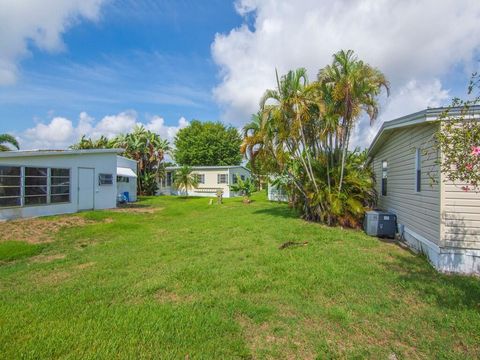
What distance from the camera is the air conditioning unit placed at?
9625mm

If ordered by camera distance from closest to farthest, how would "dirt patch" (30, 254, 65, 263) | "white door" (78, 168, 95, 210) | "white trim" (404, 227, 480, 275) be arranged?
"white trim" (404, 227, 480, 275), "dirt patch" (30, 254, 65, 263), "white door" (78, 168, 95, 210)

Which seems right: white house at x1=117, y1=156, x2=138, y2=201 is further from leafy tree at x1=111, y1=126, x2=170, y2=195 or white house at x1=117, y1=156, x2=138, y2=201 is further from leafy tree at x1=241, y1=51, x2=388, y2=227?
leafy tree at x1=241, y1=51, x2=388, y2=227

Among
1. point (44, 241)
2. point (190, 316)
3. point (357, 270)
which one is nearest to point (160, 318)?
point (190, 316)

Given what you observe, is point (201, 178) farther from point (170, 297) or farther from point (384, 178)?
point (170, 297)

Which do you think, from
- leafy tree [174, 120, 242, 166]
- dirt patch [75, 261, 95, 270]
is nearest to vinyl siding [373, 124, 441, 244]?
dirt patch [75, 261, 95, 270]

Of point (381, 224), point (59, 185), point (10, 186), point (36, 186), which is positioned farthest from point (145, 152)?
point (381, 224)

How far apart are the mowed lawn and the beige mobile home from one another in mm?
593

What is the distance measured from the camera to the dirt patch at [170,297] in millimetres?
4508

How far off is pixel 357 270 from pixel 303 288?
5.21ft

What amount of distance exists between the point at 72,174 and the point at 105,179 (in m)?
2.14

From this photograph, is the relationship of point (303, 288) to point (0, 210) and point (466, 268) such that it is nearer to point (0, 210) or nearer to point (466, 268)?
point (466, 268)

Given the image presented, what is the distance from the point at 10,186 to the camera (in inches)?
489

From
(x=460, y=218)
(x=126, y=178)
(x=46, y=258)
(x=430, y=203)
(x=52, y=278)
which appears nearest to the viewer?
(x=52, y=278)

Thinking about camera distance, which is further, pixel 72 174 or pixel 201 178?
pixel 201 178
